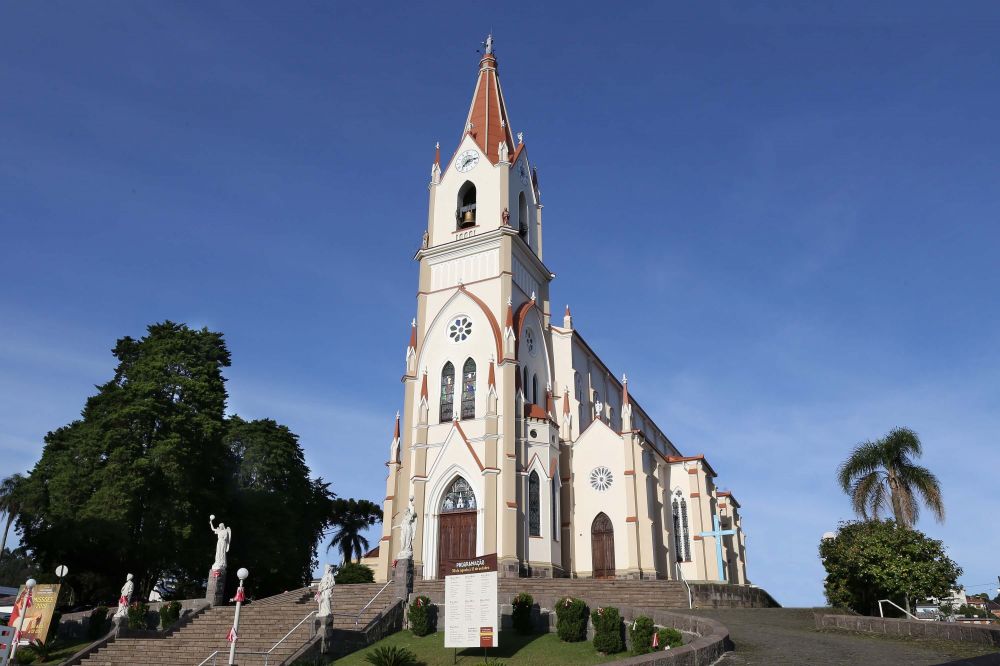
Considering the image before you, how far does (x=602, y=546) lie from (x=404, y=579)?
491 inches

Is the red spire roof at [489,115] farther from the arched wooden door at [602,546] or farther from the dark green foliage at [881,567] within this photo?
the dark green foliage at [881,567]

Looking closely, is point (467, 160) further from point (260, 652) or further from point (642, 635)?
point (642, 635)

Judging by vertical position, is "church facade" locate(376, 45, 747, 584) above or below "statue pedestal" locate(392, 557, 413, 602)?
above

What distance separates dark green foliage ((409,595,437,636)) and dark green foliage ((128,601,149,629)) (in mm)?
9792

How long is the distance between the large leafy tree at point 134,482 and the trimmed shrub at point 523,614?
1708 centimetres

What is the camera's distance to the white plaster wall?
33375 millimetres

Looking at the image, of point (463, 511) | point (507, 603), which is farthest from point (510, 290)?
point (507, 603)

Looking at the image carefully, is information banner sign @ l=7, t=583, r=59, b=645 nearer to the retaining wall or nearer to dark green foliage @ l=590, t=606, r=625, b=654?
dark green foliage @ l=590, t=606, r=625, b=654

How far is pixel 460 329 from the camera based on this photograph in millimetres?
36312

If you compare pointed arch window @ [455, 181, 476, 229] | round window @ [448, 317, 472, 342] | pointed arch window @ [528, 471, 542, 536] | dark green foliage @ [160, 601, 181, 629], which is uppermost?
pointed arch window @ [455, 181, 476, 229]

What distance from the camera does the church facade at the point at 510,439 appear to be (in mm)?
32375

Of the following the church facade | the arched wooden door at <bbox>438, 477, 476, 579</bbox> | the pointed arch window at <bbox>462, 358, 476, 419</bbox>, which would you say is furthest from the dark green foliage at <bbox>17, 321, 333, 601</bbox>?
the pointed arch window at <bbox>462, 358, 476, 419</bbox>

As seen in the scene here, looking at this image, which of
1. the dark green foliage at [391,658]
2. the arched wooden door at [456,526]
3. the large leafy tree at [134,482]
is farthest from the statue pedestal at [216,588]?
the dark green foliage at [391,658]

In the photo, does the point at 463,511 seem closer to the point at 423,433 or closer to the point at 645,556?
the point at 423,433
